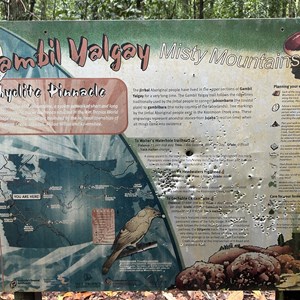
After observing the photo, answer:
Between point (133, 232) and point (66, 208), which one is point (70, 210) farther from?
point (133, 232)

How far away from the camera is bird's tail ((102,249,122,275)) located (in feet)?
7.32

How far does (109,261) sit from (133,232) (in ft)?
0.71

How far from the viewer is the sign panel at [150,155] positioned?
6.72 ft

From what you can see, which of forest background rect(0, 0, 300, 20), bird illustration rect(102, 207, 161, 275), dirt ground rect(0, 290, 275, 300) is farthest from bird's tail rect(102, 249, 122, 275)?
forest background rect(0, 0, 300, 20)

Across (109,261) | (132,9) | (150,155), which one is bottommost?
(109,261)

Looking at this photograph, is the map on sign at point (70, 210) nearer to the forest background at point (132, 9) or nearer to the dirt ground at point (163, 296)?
the dirt ground at point (163, 296)

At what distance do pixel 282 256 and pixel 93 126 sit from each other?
123 centimetres

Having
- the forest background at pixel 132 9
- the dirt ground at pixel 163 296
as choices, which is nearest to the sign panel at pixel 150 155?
the dirt ground at pixel 163 296

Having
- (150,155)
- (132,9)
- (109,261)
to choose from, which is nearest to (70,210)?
(109,261)

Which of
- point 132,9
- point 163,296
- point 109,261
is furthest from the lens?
point 132,9

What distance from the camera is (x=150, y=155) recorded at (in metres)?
2.13

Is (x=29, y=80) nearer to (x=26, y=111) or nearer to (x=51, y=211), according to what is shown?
(x=26, y=111)

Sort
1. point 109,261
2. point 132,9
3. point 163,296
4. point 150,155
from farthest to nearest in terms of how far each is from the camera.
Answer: point 132,9 < point 163,296 < point 109,261 < point 150,155

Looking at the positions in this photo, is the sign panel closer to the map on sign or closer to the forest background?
the map on sign
